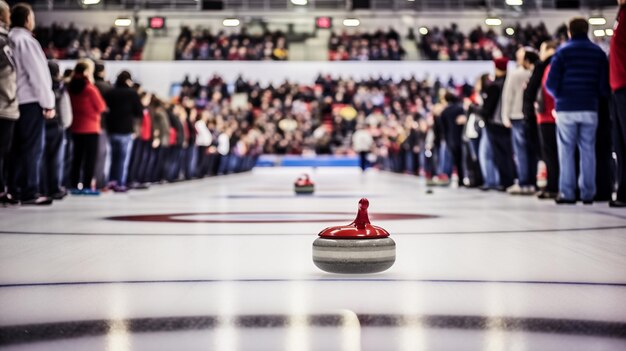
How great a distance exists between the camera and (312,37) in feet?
Answer: 127

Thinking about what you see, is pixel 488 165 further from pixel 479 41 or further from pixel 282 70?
pixel 282 70

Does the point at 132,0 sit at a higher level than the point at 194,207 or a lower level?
A: higher

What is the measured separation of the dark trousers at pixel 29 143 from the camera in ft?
25.1

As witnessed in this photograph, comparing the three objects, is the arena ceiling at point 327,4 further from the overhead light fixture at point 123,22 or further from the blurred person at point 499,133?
the blurred person at point 499,133

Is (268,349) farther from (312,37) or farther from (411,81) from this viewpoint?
(312,37)

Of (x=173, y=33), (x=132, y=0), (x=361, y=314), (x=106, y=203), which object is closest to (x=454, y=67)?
(x=173, y=33)

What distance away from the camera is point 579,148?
7.87 meters

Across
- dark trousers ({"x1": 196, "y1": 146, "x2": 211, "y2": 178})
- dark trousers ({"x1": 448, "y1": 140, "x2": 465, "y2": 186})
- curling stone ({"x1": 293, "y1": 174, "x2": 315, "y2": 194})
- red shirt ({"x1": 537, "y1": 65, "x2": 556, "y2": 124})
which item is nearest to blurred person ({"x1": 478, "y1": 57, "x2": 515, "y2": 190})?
red shirt ({"x1": 537, "y1": 65, "x2": 556, "y2": 124})

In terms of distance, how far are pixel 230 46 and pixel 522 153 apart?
93.2ft

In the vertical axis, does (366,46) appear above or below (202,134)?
above

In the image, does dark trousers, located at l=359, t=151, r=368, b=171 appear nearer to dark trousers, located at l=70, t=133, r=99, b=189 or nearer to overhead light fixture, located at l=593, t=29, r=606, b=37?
overhead light fixture, located at l=593, t=29, r=606, b=37

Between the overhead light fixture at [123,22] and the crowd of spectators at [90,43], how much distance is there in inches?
24.5

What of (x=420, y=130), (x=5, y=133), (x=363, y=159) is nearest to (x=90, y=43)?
(x=363, y=159)

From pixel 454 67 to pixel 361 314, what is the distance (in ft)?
115
